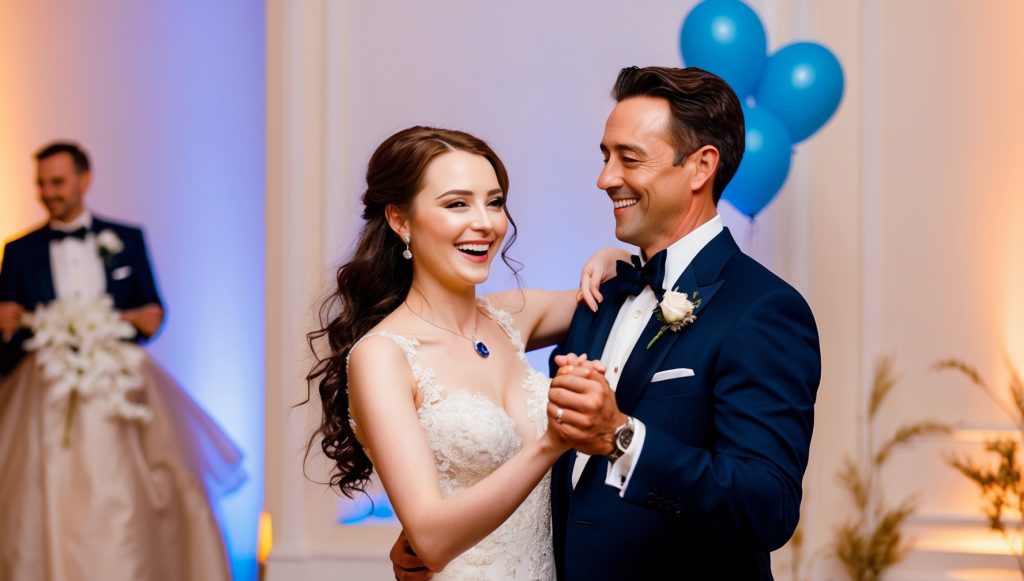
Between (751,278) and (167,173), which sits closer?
(751,278)

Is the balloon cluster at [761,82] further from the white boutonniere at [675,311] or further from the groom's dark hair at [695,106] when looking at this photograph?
the white boutonniere at [675,311]

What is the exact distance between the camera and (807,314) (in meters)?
2.17

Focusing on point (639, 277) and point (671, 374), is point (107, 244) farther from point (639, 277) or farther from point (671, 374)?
point (671, 374)

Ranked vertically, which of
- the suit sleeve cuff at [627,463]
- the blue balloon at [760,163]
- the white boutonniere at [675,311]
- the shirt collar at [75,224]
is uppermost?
the blue balloon at [760,163]

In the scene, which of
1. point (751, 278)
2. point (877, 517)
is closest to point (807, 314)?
point (751, 278)

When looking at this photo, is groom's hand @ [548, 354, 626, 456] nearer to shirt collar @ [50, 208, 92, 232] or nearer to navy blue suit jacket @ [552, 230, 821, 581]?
navy blue suit jacket @ [552, 230, 821, 581]

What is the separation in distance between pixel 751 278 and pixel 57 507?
153 inches

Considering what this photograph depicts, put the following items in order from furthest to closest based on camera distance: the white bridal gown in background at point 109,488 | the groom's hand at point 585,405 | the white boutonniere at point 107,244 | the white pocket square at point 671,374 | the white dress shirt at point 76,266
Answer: the white boutonniere at point 107,244, the white dress shirt at point 76,266, the white bridal gown in background at point 109,488, the white pocket square at point 671,374, the groom's hand at point 585,405

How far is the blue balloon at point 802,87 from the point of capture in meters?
3.81

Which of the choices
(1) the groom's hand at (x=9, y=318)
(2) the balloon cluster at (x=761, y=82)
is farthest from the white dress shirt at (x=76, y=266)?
(2) the balloon cluster at (x=761, y=82)

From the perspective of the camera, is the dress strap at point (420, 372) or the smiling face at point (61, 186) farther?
the smiling face at point (61, 186)

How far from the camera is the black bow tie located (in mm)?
2379

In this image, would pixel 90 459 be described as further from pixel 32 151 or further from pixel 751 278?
pixel 751 278

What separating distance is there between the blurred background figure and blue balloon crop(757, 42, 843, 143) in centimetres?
328
